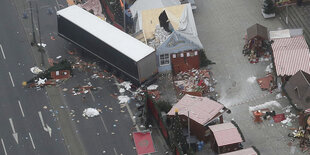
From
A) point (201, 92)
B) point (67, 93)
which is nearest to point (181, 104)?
point (201, 92)

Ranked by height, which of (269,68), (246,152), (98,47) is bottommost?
(246,152)

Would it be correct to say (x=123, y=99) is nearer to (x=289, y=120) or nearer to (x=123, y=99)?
(x=123, y=99)

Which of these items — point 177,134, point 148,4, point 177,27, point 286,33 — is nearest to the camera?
point 177,134

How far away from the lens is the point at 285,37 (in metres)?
51.3

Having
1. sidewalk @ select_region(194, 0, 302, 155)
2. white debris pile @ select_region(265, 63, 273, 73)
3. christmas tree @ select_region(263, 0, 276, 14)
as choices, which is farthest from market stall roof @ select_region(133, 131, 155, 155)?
christmas tree @ select_region(263, 0, 276, 14)

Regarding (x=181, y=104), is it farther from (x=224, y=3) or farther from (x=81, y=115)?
(x=224, y=3)

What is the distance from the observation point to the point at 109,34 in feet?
167

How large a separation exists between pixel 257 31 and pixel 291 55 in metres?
4.16

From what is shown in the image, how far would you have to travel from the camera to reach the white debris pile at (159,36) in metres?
50.5

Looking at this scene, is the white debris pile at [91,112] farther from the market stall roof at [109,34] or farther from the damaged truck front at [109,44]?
the market stall roof at [109,34]

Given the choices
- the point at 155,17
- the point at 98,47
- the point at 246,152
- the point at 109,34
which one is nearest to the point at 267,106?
the point at 246,152

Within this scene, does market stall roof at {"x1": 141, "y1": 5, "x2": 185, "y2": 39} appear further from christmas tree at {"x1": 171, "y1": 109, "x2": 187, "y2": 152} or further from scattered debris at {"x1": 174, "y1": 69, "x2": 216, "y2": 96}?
christmas tree at {"x1": 171, "y1": 109, "x2": 187, "y2": 152}

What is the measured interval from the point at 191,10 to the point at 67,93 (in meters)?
13.8

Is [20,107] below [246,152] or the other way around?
below
